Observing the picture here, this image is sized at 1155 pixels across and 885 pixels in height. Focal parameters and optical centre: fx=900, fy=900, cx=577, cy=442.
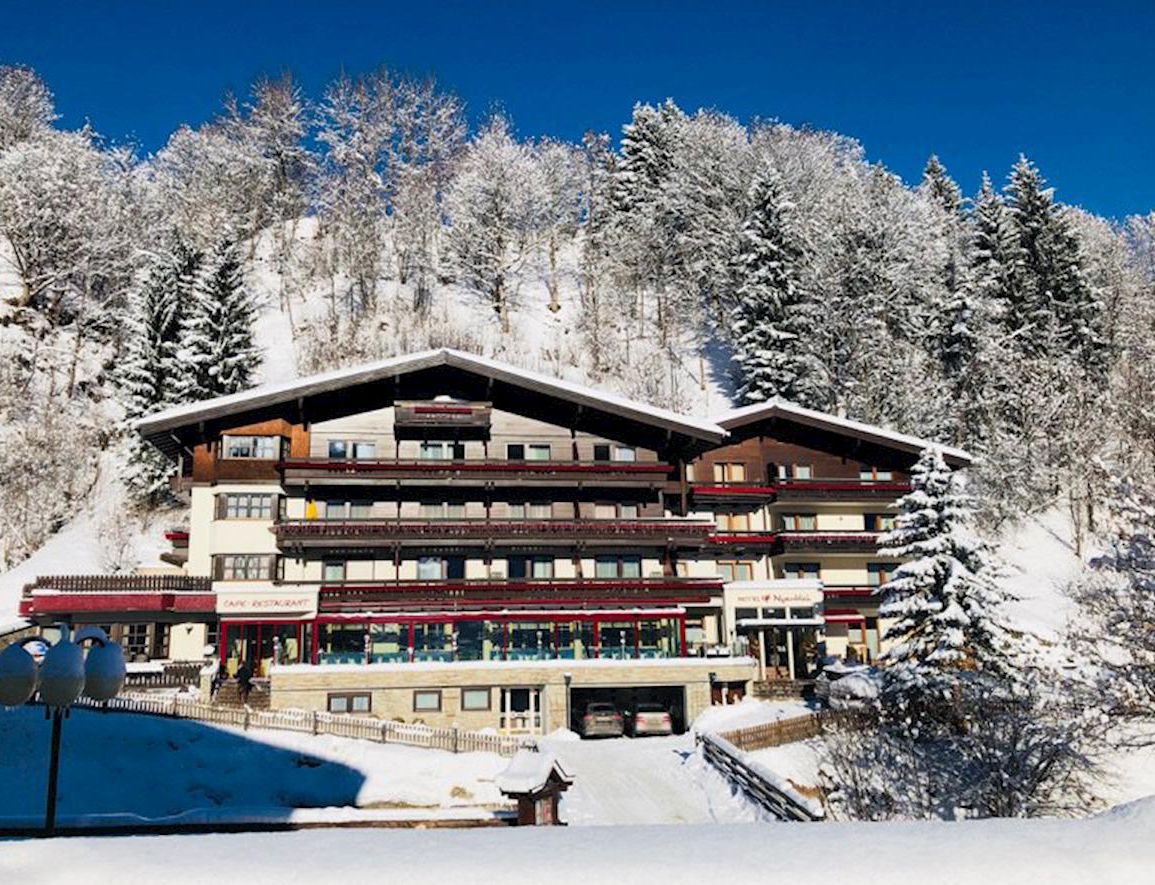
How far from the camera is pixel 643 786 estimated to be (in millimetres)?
25875

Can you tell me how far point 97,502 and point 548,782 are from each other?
163 feet

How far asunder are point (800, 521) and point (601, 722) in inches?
723

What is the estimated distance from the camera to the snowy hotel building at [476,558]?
35.3 m

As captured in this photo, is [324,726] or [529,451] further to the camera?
[529,451]

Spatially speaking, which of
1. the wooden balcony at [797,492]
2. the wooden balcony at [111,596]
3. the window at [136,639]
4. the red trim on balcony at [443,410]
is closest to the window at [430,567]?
the red trim on balcony at [443,410]

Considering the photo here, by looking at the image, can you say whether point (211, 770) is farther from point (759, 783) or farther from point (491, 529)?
point (759, 783)

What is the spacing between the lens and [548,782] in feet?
39.3

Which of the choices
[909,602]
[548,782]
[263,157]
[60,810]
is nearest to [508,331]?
[263,157]

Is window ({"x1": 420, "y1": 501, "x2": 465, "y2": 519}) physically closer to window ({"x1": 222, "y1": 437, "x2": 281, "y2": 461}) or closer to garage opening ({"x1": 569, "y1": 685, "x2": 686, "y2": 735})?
window ({"x1": 222, "y1": 437, "x2": 281, "y2": 461})

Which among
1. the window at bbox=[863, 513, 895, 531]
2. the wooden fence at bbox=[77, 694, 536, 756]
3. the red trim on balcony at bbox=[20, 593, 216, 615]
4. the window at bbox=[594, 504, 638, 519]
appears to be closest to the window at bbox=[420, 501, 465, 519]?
the window at bbox=[594, 504, 638, 519]

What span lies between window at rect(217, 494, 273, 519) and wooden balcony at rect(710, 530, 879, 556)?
20798 mm

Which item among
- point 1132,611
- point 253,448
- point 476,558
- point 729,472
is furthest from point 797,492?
point 253,448

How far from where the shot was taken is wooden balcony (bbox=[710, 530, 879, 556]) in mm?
44719

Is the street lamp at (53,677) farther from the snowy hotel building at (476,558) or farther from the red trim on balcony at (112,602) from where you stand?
the red trim on balcony at (112,602)
